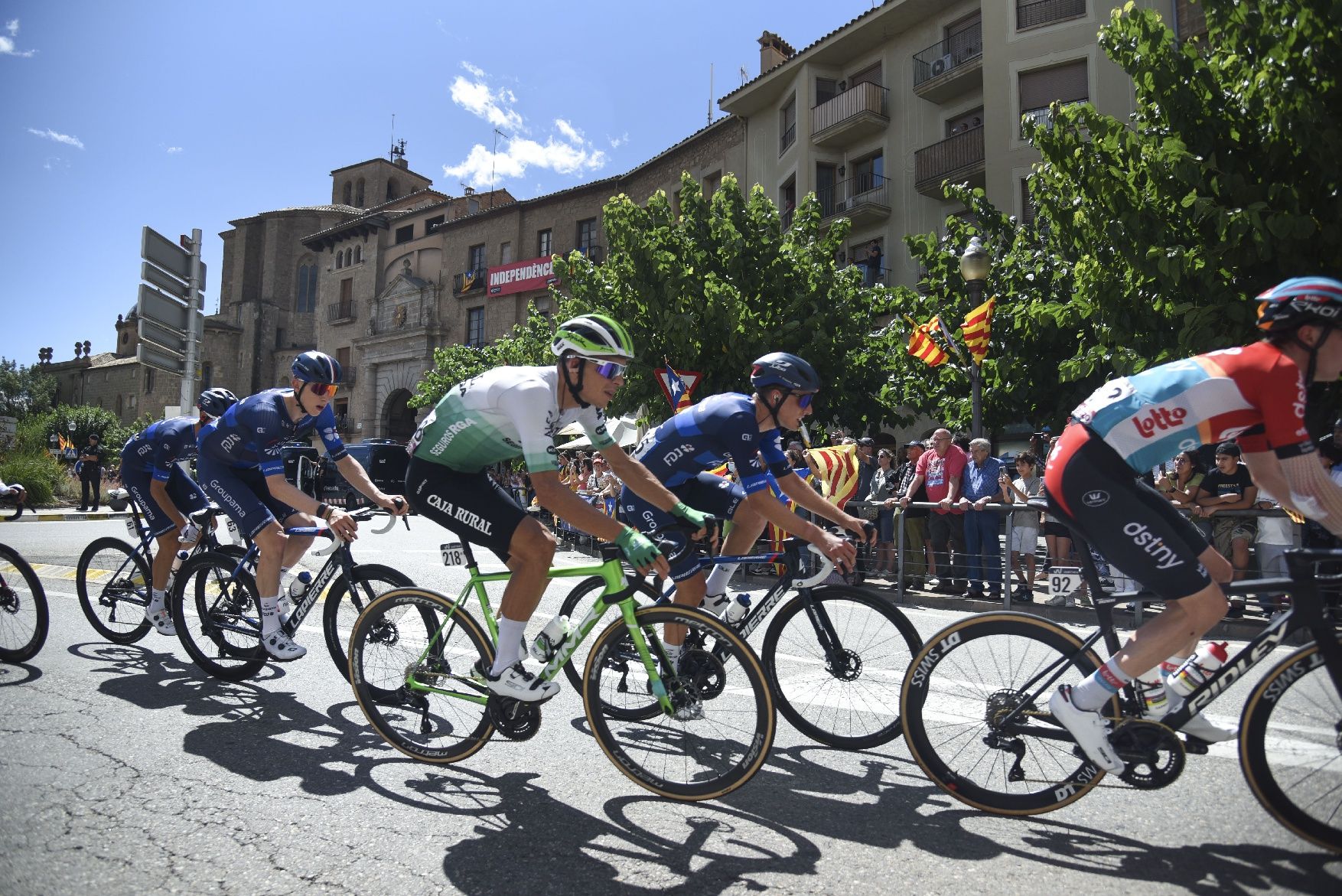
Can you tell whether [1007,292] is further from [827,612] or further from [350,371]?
[350,371]

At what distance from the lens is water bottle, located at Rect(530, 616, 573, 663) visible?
391 cm

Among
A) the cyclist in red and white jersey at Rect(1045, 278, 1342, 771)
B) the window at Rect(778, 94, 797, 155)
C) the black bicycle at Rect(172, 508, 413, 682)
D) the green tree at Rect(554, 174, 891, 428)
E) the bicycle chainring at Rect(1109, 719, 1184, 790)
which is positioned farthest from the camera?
the window at Rect(778, 94, 797, 155)

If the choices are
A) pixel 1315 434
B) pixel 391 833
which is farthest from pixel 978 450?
pixel 391 833

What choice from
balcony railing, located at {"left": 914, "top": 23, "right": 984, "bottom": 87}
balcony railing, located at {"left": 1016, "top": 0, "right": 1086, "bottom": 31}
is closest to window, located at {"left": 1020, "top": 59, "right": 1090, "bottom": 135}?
balcony railing, located at {"left": 1016, "top": 0, "right": 1086, "bottom": 31}

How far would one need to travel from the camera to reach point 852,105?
93.3ft

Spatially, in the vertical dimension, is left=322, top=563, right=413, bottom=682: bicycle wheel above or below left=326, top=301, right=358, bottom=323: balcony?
below

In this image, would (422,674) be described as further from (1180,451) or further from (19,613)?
(19,613)

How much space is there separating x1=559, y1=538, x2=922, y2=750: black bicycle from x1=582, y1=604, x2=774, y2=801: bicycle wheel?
54cm

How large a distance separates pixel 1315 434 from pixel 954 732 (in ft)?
28.2

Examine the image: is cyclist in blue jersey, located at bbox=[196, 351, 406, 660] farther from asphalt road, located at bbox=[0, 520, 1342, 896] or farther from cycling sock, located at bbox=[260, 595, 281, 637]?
asphalt road, located at bbox=[0, 520, 1342, 896]

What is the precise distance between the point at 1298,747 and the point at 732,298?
16.8m

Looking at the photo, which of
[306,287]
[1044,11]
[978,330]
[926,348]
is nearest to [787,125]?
[1044,11]

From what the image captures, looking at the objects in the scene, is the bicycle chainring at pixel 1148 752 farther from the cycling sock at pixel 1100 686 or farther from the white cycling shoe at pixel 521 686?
the white cycling shoe at pixel 521 686

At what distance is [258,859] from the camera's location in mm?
→ 3039
